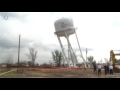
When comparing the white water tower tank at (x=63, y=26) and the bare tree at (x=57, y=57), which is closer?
the white water tower tank at (x=63, y=26)

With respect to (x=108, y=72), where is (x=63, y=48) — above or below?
above

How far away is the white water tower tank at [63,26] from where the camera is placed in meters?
42.3

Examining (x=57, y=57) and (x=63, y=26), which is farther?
(x=57, y=57)

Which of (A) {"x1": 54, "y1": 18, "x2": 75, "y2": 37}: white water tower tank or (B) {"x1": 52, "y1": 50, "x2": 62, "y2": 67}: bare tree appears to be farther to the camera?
(B) {"x1": 52, "y1": 50, "x2": 62, "y2": 67}: bare tree

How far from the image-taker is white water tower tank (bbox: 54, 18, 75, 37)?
42.3 m

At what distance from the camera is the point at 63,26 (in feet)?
139

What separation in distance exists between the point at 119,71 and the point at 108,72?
2.71m
